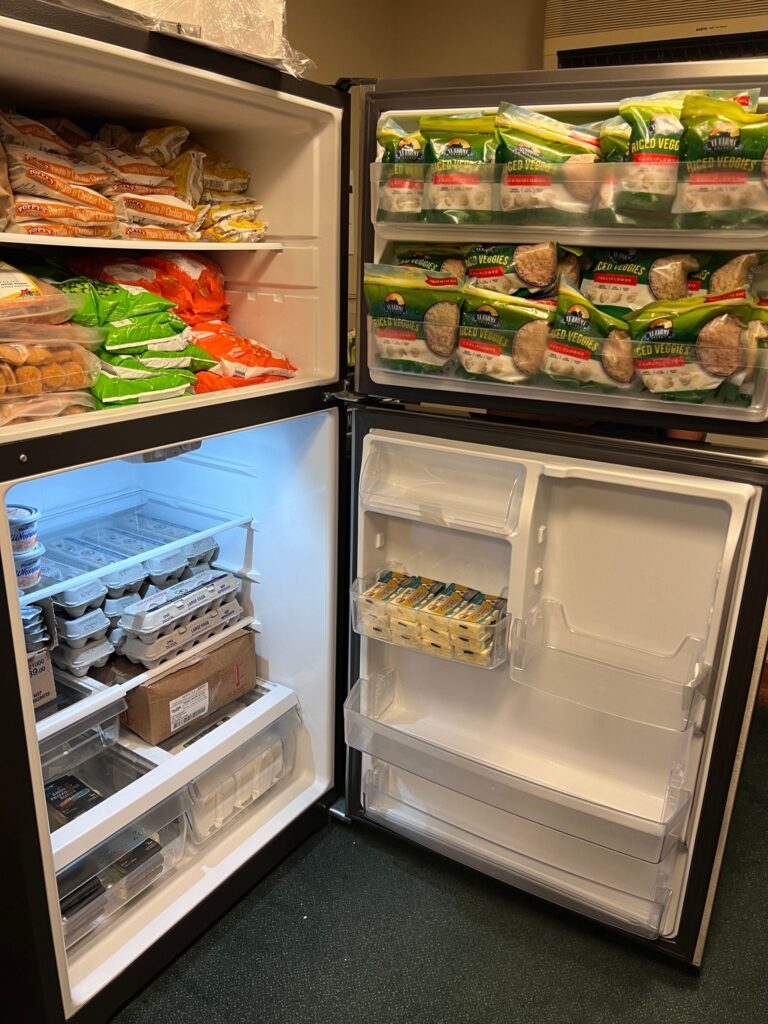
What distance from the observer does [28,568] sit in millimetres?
1276

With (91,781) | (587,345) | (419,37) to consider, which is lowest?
(91,781)

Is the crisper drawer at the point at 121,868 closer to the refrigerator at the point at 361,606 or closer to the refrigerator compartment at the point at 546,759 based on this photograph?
the refrigerator at the point at 361,606

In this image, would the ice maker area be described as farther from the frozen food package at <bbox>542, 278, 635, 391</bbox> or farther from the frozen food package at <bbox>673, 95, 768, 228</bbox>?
the frozen food package at <bbox>673, 95, 768, 228</bbox>

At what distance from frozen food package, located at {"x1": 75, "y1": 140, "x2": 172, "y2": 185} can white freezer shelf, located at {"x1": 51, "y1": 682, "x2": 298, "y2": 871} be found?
1048 millimetres

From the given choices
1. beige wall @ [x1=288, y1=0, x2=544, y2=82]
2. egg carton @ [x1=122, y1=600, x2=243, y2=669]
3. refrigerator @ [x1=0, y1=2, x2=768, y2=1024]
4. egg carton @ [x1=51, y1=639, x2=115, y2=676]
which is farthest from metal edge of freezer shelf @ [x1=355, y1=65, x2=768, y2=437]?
beige wall @ [x1=288, y1=0, x2=544, y2=82]

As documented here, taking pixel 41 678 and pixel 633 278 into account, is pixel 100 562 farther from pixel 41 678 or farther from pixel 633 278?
pixel 633 278

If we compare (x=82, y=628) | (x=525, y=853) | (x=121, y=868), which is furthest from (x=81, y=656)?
(x=525, y=853)

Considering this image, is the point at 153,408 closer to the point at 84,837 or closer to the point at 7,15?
the point at 7,15

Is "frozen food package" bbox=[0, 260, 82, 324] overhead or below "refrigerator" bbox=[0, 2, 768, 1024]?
overhead

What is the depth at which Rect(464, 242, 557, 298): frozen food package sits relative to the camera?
45.6 inches

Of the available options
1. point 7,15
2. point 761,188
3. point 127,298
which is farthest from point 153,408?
point 761,188

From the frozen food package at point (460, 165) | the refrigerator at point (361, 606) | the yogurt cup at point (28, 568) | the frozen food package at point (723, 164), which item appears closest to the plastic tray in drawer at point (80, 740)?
the refrigerator at point (361, 606)

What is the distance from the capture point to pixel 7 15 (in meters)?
0.83

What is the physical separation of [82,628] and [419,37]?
242cm
